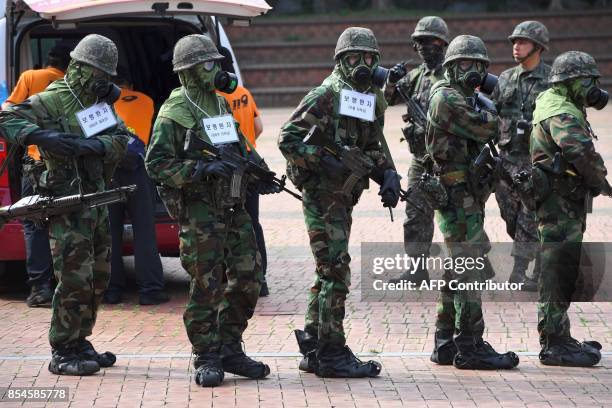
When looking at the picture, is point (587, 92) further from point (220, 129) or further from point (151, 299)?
point (151, 299)

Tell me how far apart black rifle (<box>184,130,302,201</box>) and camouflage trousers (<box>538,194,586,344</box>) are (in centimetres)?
168

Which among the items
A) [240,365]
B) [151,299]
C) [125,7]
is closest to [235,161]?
[240,365]

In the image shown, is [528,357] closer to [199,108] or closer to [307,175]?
[307,175]

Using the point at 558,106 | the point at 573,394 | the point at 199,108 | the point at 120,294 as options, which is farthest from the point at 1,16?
the point at 573,394

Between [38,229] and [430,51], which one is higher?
[430,51]

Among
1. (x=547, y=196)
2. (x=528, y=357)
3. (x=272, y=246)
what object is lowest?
(x=272, y=246)

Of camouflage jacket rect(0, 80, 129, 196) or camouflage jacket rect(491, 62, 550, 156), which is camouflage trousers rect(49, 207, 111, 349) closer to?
camouflage jacket rect(0, 80, 129, 196)

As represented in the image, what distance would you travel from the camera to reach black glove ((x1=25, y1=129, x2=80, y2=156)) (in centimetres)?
742

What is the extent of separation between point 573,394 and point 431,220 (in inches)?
135

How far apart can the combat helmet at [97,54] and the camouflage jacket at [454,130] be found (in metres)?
1.95

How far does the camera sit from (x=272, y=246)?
1234 centimetres

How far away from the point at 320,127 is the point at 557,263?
1723 mm

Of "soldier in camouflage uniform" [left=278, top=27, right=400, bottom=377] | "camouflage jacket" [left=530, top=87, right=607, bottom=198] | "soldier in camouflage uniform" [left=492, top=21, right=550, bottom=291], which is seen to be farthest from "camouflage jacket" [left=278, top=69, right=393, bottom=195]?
"soldier in camouflage uniform" [left=492, top=21, right=550, bottom=291]

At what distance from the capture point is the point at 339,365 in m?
7.38
